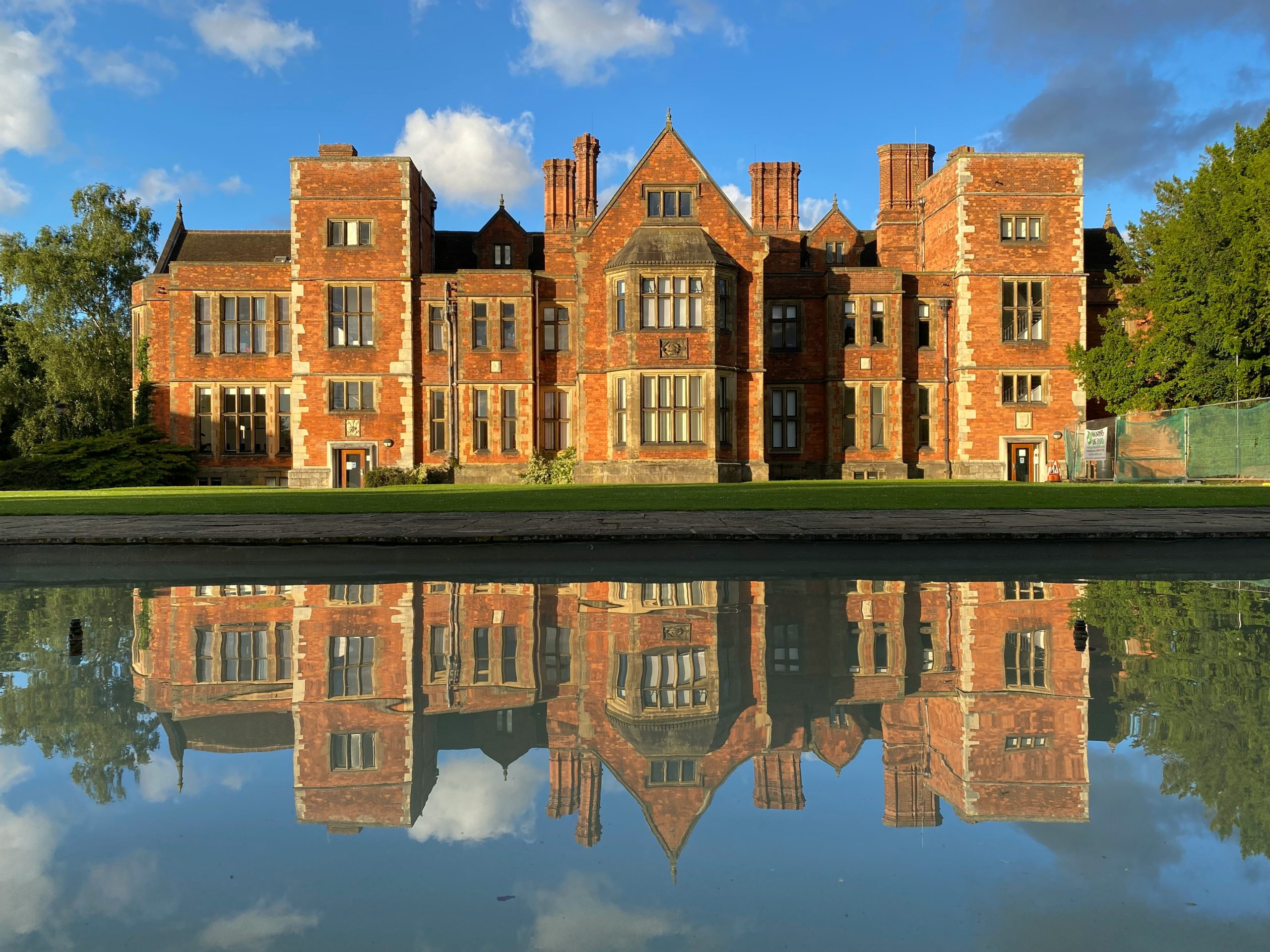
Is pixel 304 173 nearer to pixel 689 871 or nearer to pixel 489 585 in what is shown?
pixel 489 585

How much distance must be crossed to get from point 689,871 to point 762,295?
3184 centimetres

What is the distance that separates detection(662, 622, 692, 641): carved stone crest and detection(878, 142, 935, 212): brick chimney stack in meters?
37.8

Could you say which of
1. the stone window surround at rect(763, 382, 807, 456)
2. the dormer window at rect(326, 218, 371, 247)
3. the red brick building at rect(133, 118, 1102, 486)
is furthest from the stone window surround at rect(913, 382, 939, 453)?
the dormer window at rect(326, 218, 371, 247)

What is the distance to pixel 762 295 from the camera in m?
33.6

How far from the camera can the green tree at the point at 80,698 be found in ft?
13.9

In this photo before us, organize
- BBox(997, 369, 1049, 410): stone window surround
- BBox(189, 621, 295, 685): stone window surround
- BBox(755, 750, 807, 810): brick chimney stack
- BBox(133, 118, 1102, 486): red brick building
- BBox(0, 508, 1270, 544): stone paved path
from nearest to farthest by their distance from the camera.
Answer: BBox(755, 750, 807, 810): brick chimney stack
BBox(189, 621, 295, 685): stone window surround
BBox(0, 508, 1270, 544): stone paved path
BBox(133, 118, 1102, 486): red brick building
BBox(997, 369, 1049, 410): stone window surround

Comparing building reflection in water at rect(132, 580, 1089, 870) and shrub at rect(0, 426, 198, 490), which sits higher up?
shrub at rect(0, 426, 198, 490)

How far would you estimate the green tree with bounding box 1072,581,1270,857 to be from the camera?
368 cm

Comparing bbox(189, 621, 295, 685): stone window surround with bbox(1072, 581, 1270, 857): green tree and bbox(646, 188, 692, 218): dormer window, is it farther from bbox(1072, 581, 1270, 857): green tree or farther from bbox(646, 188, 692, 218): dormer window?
bbox(646, 188, 692, 218): dormer window

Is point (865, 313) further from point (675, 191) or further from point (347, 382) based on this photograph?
point (347, 382)

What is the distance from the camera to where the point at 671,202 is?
112 ft

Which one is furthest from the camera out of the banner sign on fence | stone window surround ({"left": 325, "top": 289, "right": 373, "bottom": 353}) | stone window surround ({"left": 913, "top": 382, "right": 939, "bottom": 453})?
stone window surround ({"left": 913, "top": 382, "right": 939, "bottom": 453})

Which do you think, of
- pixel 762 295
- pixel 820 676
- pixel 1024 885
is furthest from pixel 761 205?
pixel 1024 885

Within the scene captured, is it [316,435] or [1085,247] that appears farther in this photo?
[1085,247]
